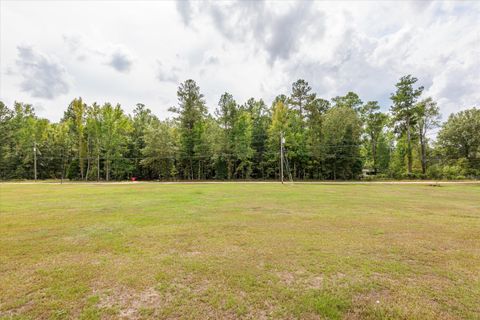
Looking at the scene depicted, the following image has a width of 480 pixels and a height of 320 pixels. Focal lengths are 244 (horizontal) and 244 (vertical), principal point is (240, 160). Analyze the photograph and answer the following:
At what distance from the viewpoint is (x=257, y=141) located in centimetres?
4481

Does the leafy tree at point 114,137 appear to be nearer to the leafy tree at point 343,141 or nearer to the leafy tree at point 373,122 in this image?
the leafy tree at point 343,141

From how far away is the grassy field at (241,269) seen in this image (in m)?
3.45

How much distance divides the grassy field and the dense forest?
3148 centimetres

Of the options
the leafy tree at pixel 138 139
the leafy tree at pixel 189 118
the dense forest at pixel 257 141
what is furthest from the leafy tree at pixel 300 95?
the leafy tree at pixel 138 139

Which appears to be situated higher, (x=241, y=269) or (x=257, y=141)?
(x=257, y=141)

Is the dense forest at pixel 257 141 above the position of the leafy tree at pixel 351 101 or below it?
below

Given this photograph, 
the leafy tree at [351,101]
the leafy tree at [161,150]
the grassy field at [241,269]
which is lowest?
the grassy field at [241,269]

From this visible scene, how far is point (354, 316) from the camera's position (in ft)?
10.8

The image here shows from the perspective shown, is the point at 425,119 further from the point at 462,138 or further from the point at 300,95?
the point at 300,95

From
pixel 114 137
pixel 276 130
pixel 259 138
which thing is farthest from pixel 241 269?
pixel 114 137

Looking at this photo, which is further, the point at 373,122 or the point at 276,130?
the point at 373,122

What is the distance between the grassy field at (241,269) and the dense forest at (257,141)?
31.5 metres

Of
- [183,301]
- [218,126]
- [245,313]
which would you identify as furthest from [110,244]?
[218,126]

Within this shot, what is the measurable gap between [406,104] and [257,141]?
27.0 meters
